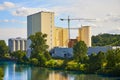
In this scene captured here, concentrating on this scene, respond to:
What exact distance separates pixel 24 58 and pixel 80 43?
58.8 feet

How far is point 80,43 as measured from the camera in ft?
155

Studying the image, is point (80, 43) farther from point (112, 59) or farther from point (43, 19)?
point (43, 19)

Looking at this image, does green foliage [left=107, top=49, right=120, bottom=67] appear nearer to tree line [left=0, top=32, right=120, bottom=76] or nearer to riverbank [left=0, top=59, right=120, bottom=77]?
tree line [left=0, top=32, right=120, bottom=76]

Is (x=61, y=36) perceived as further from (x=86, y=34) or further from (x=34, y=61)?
(x=34, y=61)

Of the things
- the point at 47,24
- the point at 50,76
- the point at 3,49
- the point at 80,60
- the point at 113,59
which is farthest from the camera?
the point at 3,49

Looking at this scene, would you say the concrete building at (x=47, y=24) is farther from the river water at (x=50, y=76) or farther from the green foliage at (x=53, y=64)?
the river water at (x=50, y=76)

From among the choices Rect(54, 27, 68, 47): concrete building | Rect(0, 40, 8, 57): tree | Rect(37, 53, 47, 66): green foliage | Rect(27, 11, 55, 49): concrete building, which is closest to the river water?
Rect(37, 53, 47, 66): green foliage

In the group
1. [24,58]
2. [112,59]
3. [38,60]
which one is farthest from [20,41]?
[112,59]

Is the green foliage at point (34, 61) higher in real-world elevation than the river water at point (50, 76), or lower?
higher

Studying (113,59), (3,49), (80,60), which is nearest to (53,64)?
(80,60)

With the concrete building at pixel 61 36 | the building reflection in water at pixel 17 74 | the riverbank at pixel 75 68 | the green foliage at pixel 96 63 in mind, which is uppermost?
the concrete building at pixel 61 36

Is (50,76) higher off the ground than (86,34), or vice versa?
(86,34)

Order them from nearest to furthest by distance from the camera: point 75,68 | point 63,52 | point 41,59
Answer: point 75,68
point 41,59
point 63,52

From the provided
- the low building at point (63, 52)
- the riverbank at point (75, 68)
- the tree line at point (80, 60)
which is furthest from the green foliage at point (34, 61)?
the low building at point (63, 52)
